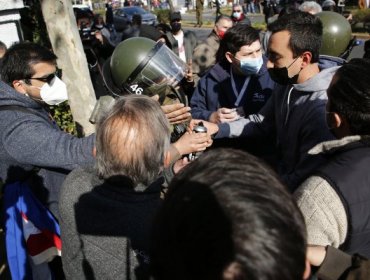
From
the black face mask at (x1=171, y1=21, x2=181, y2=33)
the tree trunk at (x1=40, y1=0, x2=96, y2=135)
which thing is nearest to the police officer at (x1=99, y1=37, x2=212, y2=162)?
the tree trunk at (x1=40, y1=0, x2=96, y2=135)

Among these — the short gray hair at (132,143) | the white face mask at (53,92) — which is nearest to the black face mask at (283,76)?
the short gray hair at (132,143)

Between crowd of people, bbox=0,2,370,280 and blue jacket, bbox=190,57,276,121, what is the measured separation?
0.04ft

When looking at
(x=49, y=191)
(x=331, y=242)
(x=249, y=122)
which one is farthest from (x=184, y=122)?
(x=331, y=242)

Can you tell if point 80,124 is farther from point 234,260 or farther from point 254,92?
point 234,260

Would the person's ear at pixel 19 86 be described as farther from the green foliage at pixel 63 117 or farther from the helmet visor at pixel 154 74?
the green foliage at pixel 63 117

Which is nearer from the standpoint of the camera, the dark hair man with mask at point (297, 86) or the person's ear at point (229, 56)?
the dark hair man with mask at point (297, 86)

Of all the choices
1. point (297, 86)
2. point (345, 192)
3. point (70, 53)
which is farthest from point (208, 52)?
point (345, 192)

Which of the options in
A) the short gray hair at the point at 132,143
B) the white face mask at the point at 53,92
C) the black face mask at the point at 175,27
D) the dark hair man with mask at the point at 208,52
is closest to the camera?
the short gray hair at the point at 132,143

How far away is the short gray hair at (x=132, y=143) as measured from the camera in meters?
1.46

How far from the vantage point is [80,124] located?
13.9 ft

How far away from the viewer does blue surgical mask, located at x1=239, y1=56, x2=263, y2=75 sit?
126 inches

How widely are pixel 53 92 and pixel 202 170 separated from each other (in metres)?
2.06

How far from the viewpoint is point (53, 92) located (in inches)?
104

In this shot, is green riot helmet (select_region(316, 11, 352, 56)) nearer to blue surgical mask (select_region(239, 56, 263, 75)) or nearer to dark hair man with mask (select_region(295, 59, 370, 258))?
blue surgical mask (select_region(239, 56, 263, 75))
